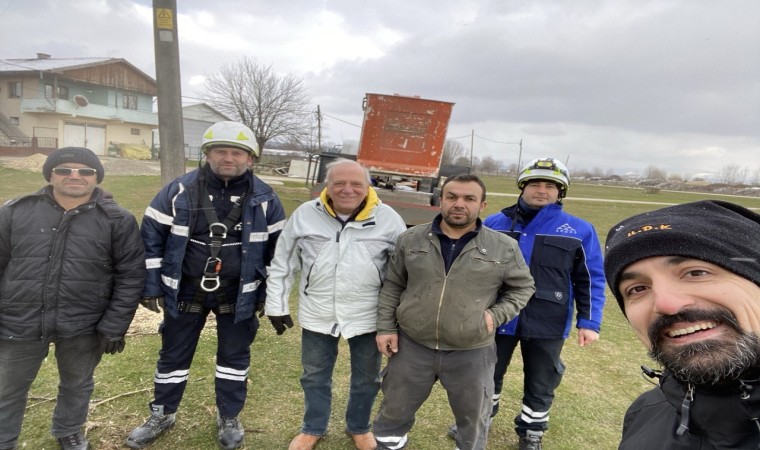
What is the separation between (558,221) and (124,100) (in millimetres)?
37786

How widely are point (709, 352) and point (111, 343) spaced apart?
270 centimetres

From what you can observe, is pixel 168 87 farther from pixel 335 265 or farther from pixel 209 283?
pixel 335 265

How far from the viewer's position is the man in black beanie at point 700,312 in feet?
2.88

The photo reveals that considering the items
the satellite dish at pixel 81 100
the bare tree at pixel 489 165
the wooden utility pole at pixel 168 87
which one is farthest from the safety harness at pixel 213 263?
the bare tree at pixel 489 165

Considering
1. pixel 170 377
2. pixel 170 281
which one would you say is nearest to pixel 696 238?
pixel 170 281

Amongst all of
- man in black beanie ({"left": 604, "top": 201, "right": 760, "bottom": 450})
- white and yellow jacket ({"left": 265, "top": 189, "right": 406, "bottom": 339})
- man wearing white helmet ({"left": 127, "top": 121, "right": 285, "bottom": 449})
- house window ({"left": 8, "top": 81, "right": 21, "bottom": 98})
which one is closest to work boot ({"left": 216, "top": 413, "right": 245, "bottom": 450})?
man wearing white helmet ({"left": 127, "top": 121, "right": 285, "bottom": 449})

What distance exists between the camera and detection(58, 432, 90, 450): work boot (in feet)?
8.07

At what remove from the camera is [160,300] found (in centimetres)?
255

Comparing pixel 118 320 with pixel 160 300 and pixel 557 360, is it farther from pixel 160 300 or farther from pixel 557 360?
pixel 557 360

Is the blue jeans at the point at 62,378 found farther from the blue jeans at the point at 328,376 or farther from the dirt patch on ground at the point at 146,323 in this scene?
the dirt patch on ground at the point at 146,323

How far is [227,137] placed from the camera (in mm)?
2488

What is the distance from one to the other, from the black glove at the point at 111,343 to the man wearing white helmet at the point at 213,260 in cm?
23

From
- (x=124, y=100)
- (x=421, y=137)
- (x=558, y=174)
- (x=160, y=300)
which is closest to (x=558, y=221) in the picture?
(x=558, y=174)

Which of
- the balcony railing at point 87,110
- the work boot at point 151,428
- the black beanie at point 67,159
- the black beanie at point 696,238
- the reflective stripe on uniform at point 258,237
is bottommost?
the work boot at point 151,428
